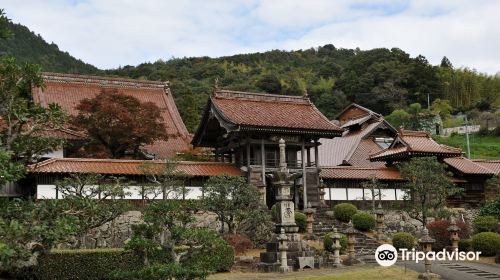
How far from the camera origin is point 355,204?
3048 cm

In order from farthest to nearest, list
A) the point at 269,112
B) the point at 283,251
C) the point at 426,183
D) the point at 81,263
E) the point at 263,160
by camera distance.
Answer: the point at 269,112 < the point at 263,160 < the point at 426,183 < the point at 283,251 < the point at 81,263

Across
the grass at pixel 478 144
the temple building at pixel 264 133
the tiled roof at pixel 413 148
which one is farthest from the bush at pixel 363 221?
the grass at pixel 478 144

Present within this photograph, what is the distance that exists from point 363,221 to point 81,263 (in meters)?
13.9

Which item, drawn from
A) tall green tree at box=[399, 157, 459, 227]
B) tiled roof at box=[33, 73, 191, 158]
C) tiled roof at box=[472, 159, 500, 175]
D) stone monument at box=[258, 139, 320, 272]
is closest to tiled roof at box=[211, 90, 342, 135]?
tall green tree at box=[399, 157, 459, 227]

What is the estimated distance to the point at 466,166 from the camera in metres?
34.0

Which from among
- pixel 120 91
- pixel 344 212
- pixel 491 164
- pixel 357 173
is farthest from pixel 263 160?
pixel 491 164

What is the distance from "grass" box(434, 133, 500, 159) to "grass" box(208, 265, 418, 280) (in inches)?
1528

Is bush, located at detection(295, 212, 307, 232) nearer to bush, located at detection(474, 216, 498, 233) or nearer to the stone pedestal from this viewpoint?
the stone pedestal

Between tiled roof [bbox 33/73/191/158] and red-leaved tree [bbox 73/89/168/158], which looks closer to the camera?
red-leaved tree [bbox 73/89/168/158]

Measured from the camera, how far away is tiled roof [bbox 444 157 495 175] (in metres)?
33.5

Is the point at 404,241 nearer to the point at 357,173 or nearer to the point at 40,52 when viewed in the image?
the point at 357,173

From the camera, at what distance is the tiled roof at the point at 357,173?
1194 inches

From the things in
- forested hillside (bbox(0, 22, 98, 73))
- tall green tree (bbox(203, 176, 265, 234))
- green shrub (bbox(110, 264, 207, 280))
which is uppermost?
forested hillside (bbox(0, 22, 98, 73))

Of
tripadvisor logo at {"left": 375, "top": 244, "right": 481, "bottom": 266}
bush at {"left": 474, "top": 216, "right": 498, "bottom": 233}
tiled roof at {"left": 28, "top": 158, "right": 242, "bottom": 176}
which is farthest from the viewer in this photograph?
bush at {"left": 474, "top": 216, "right": 498, "bottom": 233}
